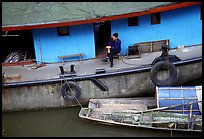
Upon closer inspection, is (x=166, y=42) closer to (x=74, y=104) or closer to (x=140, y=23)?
(x=140, y=23)

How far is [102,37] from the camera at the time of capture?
50.5ft

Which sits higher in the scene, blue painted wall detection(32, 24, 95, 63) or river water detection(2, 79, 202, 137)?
blue painted wall detection(32, 24, 95, 63)

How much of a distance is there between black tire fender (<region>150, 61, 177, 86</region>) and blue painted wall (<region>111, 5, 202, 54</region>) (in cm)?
214

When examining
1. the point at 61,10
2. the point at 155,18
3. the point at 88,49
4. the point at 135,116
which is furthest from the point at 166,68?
the point at 61,10

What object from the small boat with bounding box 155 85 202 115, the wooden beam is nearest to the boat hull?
the small boat with bounding box 155 85 202 115

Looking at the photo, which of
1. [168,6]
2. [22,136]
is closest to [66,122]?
[22,136]

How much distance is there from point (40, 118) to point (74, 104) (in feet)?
4.67

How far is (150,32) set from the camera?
14148mm

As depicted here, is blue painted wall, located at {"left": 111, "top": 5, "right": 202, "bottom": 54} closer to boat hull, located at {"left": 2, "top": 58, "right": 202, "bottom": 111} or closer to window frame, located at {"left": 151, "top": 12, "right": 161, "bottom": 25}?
window frame, located at {"left": 151, "top": 12, "right": 161, "bottom": 25}

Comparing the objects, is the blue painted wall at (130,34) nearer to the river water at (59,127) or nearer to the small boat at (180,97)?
the river water at (59,127)

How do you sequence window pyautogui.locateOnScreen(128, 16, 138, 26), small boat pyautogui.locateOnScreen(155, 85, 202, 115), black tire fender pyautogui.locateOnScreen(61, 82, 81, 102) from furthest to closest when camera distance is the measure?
window pyautogui.locateOnScreen(128, 16, 138, 26) → black tire fender pyautogui.locateOnScreen(61, 82, 81, 102) → small boat pyautogui.locateOnScreen(155, 85, 202, 115)

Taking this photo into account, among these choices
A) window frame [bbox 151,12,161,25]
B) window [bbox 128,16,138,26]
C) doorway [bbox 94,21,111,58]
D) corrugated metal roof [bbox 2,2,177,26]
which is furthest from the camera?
doorway [bbox 94,21,111,58]

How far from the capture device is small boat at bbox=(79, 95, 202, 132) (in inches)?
430

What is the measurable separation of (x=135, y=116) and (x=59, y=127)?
9.44 ft
